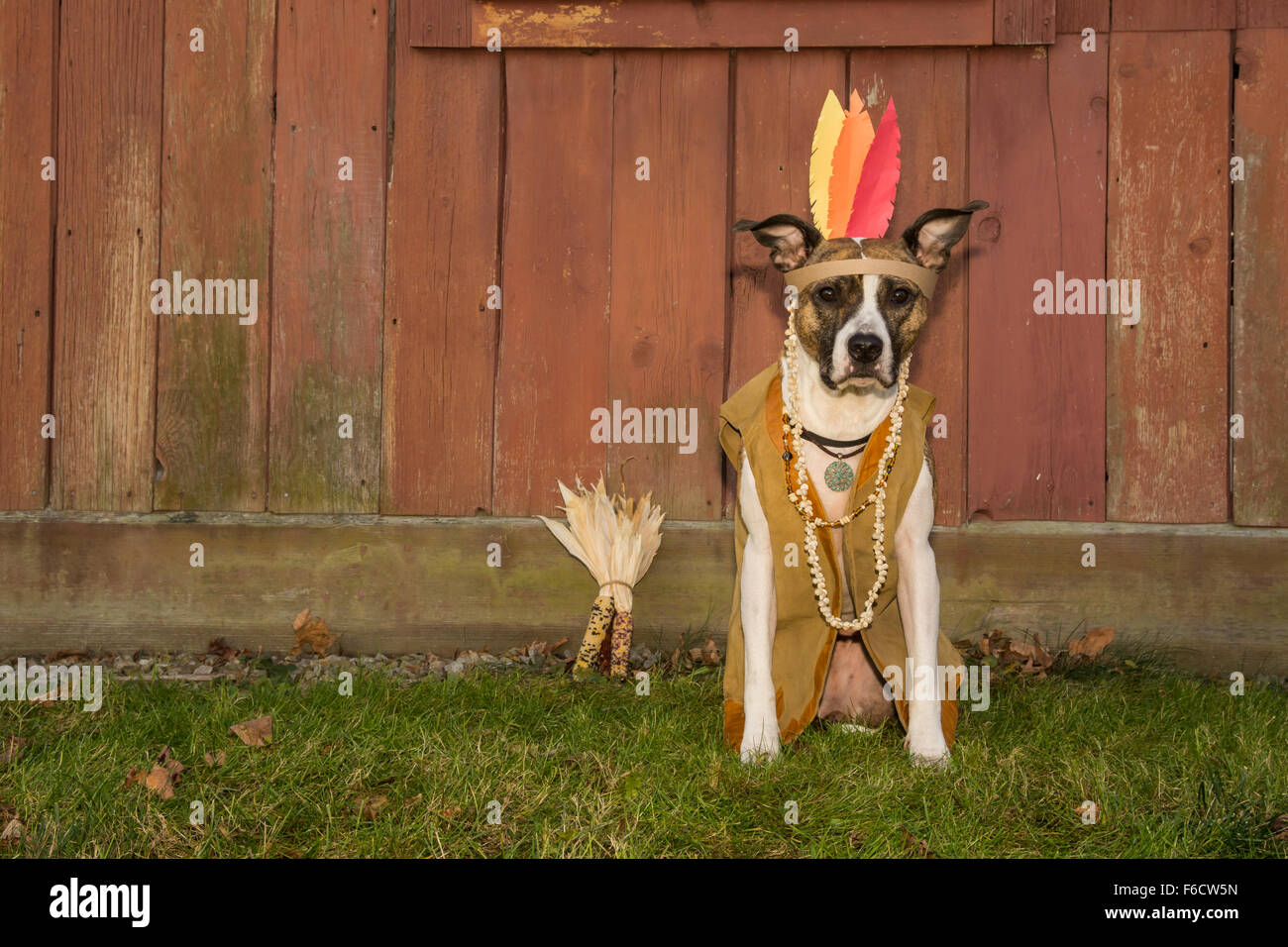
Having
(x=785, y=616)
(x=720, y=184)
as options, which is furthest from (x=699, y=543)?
(x=720, y=184)

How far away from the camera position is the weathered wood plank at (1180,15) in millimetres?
3734

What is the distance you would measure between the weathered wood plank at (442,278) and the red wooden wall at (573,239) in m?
0.01

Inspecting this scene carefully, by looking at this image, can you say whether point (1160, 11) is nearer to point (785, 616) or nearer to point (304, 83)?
point (785, 616)

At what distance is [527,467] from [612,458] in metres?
0.35

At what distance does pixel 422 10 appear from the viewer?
12.6 ft

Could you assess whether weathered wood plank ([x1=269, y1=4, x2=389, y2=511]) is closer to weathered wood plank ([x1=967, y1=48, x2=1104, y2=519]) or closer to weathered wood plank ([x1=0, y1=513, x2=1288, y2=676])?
weathered wood plank ([x1=0, y1=513, x2=1288, y2=676])

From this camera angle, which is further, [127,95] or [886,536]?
[127,95]

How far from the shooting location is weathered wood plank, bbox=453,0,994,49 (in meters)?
3.74

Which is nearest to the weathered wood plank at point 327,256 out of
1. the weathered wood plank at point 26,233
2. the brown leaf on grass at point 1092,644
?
the weathered wood plank at point 26,233

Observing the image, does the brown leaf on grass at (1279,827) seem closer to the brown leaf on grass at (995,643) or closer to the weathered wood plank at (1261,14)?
the brown leaf on grass at (995,643)

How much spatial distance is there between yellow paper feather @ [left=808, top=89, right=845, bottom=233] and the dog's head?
0.19 metres

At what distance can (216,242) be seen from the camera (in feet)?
12.9

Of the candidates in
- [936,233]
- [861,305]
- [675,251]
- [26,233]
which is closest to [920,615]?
[861,305]

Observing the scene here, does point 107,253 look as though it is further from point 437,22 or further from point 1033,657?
point 1033,657
